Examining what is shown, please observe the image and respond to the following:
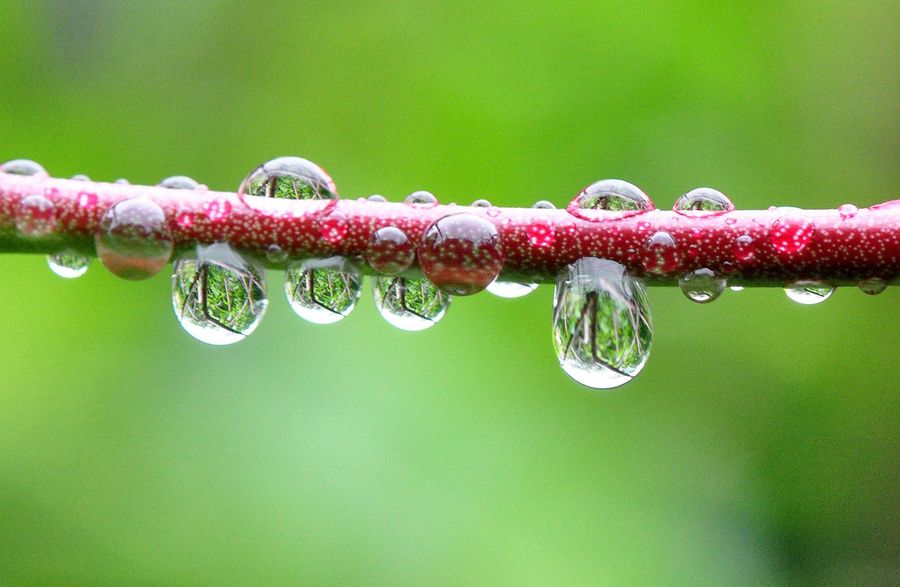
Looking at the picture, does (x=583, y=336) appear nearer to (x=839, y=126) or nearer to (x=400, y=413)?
(x=400, y=413)

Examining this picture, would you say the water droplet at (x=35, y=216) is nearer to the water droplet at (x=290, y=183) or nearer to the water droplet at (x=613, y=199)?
the water droplet at (x=290, y=183)

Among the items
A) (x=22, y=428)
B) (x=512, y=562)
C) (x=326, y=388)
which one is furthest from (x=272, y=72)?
(x=512, y=562)

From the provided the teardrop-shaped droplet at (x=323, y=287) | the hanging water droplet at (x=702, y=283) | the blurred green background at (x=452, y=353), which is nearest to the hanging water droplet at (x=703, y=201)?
the hanging water droplet at (x=702, y=283)

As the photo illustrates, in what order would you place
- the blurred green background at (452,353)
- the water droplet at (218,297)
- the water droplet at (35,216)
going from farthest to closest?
the blurred green background at (452,353)
the water droplet at (218,297)
the water droplet at (35,216)

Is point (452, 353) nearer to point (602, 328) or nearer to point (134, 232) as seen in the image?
point (602, 328)

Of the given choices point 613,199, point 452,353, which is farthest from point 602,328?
point 452,353

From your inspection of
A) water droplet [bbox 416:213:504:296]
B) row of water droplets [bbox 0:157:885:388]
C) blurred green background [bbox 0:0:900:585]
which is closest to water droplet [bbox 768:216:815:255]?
row of water droplets [bbox 0:157:885:388]
